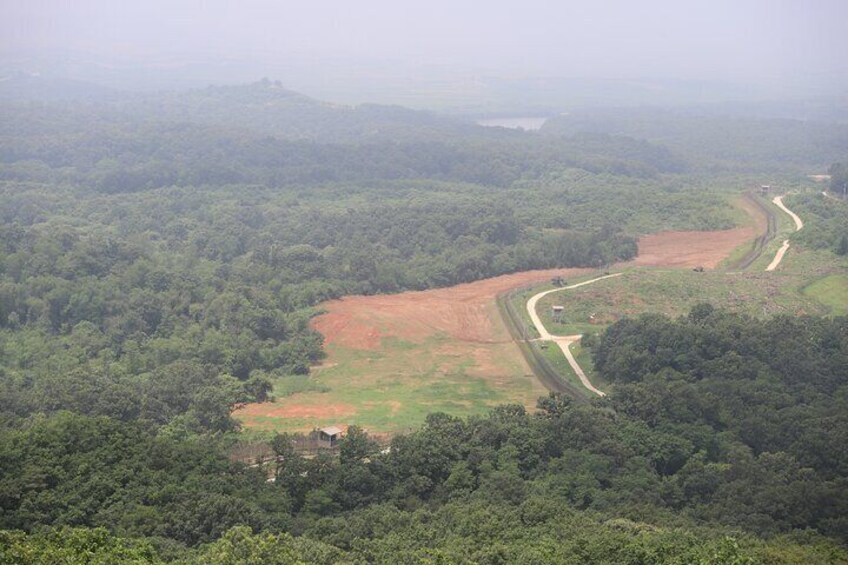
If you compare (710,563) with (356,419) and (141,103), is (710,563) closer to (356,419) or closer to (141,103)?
(356,419)

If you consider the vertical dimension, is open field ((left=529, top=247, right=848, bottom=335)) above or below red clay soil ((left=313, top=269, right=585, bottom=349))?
above

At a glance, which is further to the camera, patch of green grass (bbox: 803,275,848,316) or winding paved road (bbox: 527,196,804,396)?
patch of green grass (bbox: 803,275,848,316)

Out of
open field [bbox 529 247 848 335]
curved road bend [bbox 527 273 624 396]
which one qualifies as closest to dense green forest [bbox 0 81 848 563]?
curved road bend [bbox 527 273 624 396]

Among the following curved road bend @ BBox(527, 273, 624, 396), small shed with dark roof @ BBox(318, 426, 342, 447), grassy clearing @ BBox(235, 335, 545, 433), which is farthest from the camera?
curved road bend @ BBox(527, 273, 624, 396)

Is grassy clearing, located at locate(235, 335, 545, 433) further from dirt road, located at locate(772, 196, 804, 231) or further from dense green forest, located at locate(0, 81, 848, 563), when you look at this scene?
dirt road, located at locate(772, 196, 804, 231)

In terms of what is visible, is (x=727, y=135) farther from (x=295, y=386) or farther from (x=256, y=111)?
(x=295, y=386)

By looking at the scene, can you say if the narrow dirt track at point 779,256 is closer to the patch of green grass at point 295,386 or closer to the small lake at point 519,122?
the patch of green grass at point 295,386

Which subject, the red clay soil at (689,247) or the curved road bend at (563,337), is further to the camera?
the red clay soil at (689,247)

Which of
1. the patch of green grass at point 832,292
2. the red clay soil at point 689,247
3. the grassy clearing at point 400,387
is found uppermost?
the patch of green grass at point 832,292

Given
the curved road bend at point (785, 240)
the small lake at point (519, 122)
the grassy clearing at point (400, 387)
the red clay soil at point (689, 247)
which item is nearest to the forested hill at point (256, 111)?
the small lake at point (519, 122)
